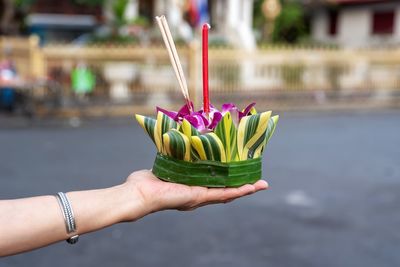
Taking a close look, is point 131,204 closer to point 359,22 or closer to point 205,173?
point 205,173

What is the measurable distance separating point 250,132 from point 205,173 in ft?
0.55

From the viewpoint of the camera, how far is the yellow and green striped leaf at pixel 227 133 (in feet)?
5.12

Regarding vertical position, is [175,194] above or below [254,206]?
above

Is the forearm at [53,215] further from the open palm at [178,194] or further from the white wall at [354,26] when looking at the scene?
the white wall at [354,26]

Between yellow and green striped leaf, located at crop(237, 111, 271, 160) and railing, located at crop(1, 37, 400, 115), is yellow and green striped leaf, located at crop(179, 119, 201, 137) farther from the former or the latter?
railing, located at crop(1, 37, 400, 115)

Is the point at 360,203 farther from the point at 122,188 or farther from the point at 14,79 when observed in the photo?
the point at 14,79

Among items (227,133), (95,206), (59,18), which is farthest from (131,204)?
(59,18)

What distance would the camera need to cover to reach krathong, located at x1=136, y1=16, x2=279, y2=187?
1558 millimetres

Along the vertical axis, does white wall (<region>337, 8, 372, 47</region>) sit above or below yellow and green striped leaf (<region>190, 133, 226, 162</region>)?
above

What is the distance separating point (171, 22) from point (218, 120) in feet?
66.7

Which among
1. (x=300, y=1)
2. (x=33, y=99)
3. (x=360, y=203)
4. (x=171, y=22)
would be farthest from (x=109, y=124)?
(x=300, y=1)

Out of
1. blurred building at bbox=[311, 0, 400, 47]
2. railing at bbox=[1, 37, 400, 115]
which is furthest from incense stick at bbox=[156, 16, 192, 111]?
blurred building at bbox=[311, 0, 400, 47]

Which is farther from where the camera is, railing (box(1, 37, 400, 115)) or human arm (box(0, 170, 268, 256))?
railing (box(1, 37, 400, 115))

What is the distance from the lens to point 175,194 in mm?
1566
